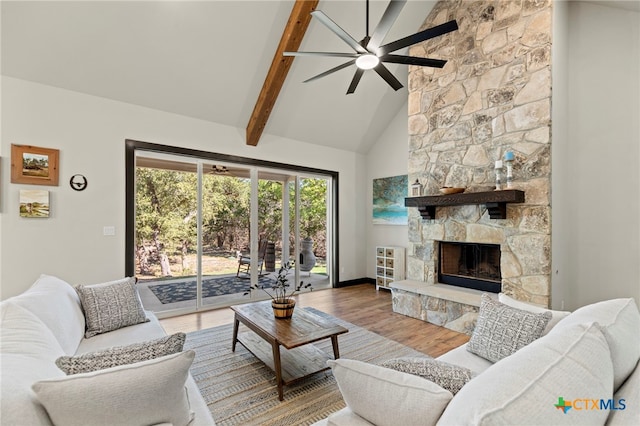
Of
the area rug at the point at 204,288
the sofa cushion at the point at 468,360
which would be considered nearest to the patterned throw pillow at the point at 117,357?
the sofa cushion at the point at 468,360

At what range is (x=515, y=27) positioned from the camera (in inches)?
142

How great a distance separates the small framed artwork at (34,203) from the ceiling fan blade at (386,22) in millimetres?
3832

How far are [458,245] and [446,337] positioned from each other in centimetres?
139

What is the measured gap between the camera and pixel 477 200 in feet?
11.7

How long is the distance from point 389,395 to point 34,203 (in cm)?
417

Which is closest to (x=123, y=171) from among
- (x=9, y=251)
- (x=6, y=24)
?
(x=9, y=251)

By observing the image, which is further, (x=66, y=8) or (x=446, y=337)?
(x=446, y=337)

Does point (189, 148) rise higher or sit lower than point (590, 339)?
higher

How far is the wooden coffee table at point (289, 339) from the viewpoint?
2.31 metres

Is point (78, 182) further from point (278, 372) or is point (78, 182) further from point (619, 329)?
point (619, 329)

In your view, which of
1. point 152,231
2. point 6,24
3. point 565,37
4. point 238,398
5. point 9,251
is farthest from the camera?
point 152,231

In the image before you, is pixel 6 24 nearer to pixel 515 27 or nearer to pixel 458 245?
pixel 515 27

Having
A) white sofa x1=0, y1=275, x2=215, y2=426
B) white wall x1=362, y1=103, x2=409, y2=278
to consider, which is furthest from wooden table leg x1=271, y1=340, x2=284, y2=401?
white wall x1=362, y1=103, x2=409, y2=278

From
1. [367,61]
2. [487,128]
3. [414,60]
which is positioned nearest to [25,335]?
[367,61]
